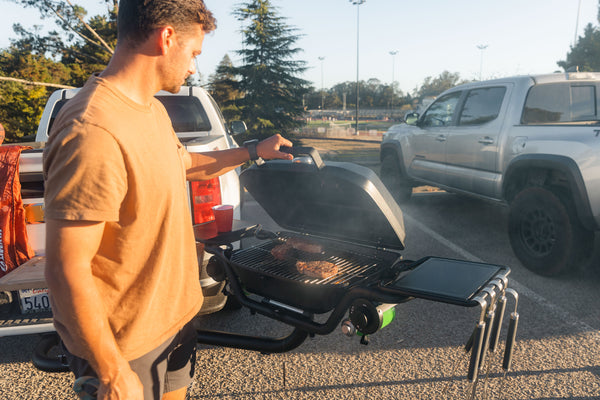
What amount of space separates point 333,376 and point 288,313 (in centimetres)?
81

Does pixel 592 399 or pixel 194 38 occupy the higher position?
pixel 194 38

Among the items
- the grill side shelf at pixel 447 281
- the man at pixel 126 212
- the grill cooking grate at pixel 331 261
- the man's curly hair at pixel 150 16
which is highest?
the man's curly hair at pixel 150 16

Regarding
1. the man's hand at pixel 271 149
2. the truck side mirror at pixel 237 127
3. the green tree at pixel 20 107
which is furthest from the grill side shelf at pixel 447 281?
the green tree at pixel 20 107

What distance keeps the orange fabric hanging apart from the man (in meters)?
1.54

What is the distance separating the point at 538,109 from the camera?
202 inches

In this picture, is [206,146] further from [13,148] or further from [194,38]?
[194,38]

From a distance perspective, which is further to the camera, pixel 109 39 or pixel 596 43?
pixel 596 43

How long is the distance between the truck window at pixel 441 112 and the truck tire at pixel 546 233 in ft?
7.32

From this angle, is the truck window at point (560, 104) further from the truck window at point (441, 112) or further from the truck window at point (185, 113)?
the truck window at point (185, 113)

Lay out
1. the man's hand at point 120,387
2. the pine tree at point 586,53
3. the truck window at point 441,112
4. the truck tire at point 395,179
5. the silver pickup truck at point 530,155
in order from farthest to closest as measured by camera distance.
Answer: the pine tree at point 586,53 → the truck tire at point 395,179 → the truck window at point 441,112 → the silver pickup truck at point 530,155 → the man's hand at point 120,387

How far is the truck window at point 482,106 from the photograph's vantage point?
18.1 ft

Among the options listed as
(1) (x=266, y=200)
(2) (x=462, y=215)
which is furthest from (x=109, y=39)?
(1) (x=266, y=200)

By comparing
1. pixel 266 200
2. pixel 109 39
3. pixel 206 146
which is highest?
pixel 109 39

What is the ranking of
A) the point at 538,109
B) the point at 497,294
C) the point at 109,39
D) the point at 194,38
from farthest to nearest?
Result: the point at 109,39, the point at 538,109, the point at 497,294, the point at 194,38
